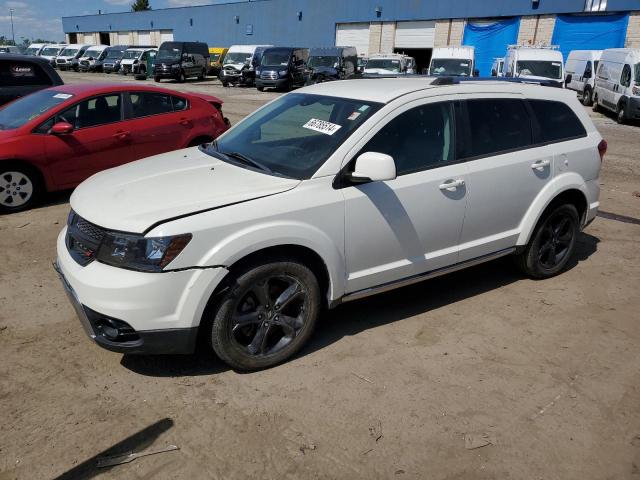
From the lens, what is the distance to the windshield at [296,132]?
3539 millimetres

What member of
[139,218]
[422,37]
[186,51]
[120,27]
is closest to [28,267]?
[139,218]

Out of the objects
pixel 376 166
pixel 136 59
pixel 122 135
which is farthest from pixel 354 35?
pixel 376 166

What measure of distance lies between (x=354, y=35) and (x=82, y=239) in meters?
41.5

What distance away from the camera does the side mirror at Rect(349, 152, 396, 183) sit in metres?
3.24

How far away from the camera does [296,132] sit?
389 centimetres

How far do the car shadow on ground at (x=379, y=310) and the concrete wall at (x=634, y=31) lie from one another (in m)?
28.5

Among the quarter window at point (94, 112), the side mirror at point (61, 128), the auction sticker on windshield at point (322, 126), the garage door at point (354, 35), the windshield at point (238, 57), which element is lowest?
the windshield at point (238, 57)

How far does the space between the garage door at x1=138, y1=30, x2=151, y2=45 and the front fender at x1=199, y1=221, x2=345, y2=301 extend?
67.1m

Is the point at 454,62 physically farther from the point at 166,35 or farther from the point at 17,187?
the point at 166,35

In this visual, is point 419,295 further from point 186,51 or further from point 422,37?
point 422,37

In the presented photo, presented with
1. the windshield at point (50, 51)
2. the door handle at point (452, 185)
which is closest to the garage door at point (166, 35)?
the windshield at point (50, 51)

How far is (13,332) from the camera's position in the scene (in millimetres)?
3830

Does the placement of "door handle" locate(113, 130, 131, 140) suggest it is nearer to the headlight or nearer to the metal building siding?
the headlight

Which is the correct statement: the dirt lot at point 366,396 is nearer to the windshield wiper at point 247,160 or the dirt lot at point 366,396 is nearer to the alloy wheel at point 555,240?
the alloy wheel at point 555,240
